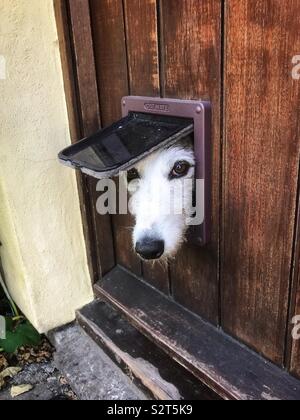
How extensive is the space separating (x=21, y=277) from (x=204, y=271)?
2.21ft

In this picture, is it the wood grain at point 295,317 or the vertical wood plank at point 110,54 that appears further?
the vertical wood plank at point 110,54

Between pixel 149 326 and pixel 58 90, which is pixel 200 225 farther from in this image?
pixel 58 90

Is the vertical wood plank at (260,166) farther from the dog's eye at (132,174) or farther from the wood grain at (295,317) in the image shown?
the dog's eye at (132,174)

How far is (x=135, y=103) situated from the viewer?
108 cm

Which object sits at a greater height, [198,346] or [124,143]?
[124,143]

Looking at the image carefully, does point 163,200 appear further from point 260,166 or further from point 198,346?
point 198,346

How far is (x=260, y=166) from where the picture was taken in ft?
2.80

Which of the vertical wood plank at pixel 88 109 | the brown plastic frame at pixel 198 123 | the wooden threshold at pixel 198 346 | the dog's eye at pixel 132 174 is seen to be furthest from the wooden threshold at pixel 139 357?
the dog's eye at pixel 132 174

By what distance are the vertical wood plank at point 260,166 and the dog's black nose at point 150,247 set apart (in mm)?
180

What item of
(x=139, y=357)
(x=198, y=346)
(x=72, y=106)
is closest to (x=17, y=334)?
(x=139, y=357)

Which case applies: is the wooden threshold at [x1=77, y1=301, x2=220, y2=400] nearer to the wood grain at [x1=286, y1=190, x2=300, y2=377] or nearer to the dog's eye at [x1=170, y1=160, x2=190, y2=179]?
the wood grain at [x1=286, y1=190, x2=300, y2=377]

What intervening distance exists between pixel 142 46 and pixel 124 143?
0.93 feet

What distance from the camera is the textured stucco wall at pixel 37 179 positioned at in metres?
1.17
